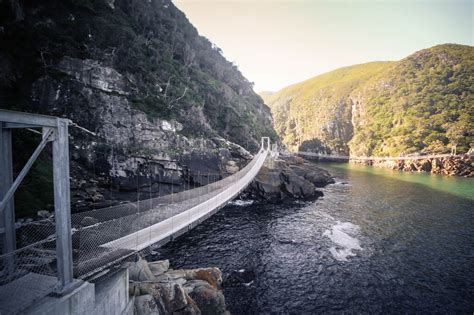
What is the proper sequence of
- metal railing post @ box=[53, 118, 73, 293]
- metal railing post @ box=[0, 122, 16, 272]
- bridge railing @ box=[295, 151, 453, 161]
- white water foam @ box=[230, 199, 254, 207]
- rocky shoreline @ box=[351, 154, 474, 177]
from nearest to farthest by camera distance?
metal railing post @ box=[53, 118, 73, 293] → metal railing post @ box=[0, 122, 16, 272] → white water foam @ box=[230, 199, 254, 207] → rocky shoreline @ box=[351, 154, 474, 177] → bridge railing @ box=[295, 151, 453, 161]

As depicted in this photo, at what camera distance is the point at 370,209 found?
21750 mm

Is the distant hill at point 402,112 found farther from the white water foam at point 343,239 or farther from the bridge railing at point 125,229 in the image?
the bridge railing at point 125,229

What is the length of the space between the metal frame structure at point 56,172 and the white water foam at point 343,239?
12.4m

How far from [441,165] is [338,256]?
158 feet

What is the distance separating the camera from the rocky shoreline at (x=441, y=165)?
42.8 meters

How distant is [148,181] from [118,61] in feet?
48.3

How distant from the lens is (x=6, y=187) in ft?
14.4

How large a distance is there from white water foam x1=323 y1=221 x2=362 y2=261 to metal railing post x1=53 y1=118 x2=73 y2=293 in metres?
12.3

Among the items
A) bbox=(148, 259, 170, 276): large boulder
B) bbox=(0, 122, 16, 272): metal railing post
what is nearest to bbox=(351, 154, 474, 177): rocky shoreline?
bbox=(148, 259, 170, 276): large boulder

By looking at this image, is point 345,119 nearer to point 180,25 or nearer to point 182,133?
point 180,25

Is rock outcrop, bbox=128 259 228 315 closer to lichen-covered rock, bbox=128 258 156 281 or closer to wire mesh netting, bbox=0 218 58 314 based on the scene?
lichen-covered rock, bbox=128 258 156 281

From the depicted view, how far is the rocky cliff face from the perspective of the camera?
19.5 metres

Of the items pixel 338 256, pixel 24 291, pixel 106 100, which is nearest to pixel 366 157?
pixel 338 256

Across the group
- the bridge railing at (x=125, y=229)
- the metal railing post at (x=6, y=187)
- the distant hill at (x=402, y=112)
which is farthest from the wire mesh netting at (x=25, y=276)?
the distant hill at (x=402, y=112)
